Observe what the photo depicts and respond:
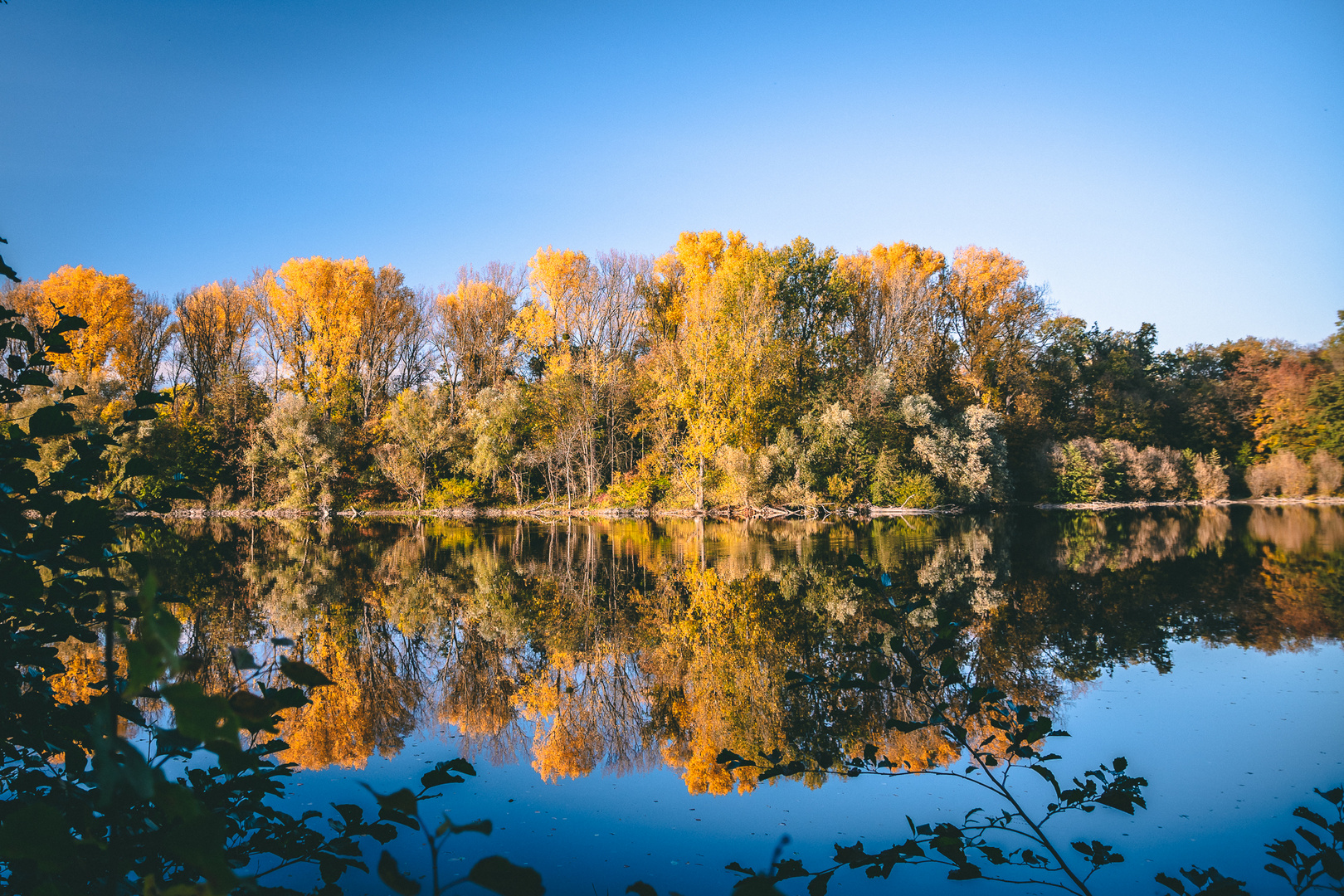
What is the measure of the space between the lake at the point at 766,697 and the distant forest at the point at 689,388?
560 inches

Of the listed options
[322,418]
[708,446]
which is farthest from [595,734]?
[322,418]

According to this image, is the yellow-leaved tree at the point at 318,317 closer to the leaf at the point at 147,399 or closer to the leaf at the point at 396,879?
the leaf at the point at 147,399

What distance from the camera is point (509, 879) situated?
2.10 feet

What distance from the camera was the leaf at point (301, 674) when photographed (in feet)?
2.08

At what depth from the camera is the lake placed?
3.69 metres

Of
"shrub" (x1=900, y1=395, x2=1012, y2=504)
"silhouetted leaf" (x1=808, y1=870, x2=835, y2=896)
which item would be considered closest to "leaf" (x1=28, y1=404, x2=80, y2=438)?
"silhouetted leaf" (x1=808, y1=870, x2=835, y2=896)

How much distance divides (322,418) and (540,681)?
27204 mm

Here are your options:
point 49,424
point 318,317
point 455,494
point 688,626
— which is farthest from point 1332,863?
point 318,317

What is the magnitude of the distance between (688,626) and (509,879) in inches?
288

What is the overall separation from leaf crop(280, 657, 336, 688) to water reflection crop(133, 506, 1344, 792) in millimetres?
79

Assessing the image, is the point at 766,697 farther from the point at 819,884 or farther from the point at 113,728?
the point at 113,728

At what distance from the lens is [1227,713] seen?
5.16m

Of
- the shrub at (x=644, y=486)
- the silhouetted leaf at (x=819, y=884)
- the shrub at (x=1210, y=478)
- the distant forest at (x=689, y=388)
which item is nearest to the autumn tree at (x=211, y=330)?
the distant forest at (x=689, y=388)

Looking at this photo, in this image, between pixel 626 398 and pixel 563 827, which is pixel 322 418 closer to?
pixel 626 398
